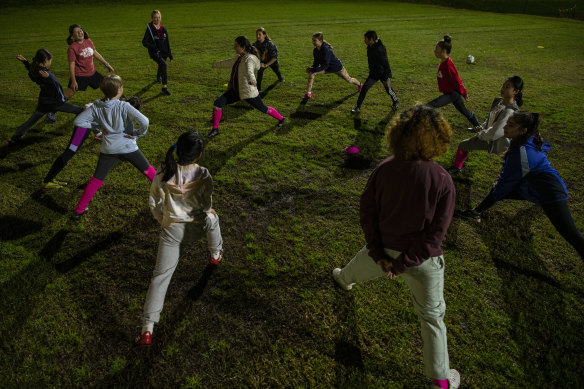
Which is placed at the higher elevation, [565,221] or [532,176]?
[532,176]

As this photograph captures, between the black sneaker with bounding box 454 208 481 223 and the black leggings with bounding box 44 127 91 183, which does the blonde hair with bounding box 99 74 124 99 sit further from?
the black sneaker with bounding box 454 208 481 223

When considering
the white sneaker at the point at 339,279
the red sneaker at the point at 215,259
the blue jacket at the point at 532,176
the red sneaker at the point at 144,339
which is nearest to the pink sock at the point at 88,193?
the red sneaker at the point at 215,259

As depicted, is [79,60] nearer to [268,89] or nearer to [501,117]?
[268,89]

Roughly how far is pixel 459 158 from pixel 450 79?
1.89 metres

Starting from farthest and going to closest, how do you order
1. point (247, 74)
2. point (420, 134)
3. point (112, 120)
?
1. point (247, 74)
2. point (112, 120)
3. point (420, 134)

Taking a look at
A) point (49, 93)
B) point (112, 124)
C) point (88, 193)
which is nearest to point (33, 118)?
point (49, 93)

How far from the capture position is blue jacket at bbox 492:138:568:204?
3.62 m

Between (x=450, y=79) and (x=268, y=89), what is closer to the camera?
(x=450, y=79)

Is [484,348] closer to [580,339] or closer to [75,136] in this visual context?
[580,339]

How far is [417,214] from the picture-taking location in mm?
2289

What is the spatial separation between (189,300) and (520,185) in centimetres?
400

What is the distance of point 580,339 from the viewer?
124 inches

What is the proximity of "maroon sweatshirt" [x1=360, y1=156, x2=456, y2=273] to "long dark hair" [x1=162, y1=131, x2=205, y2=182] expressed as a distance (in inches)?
59.2

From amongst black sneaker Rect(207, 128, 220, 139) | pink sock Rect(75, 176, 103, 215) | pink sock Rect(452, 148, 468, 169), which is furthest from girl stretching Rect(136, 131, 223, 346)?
pink sock Rect(452, 148, 468, 169)
